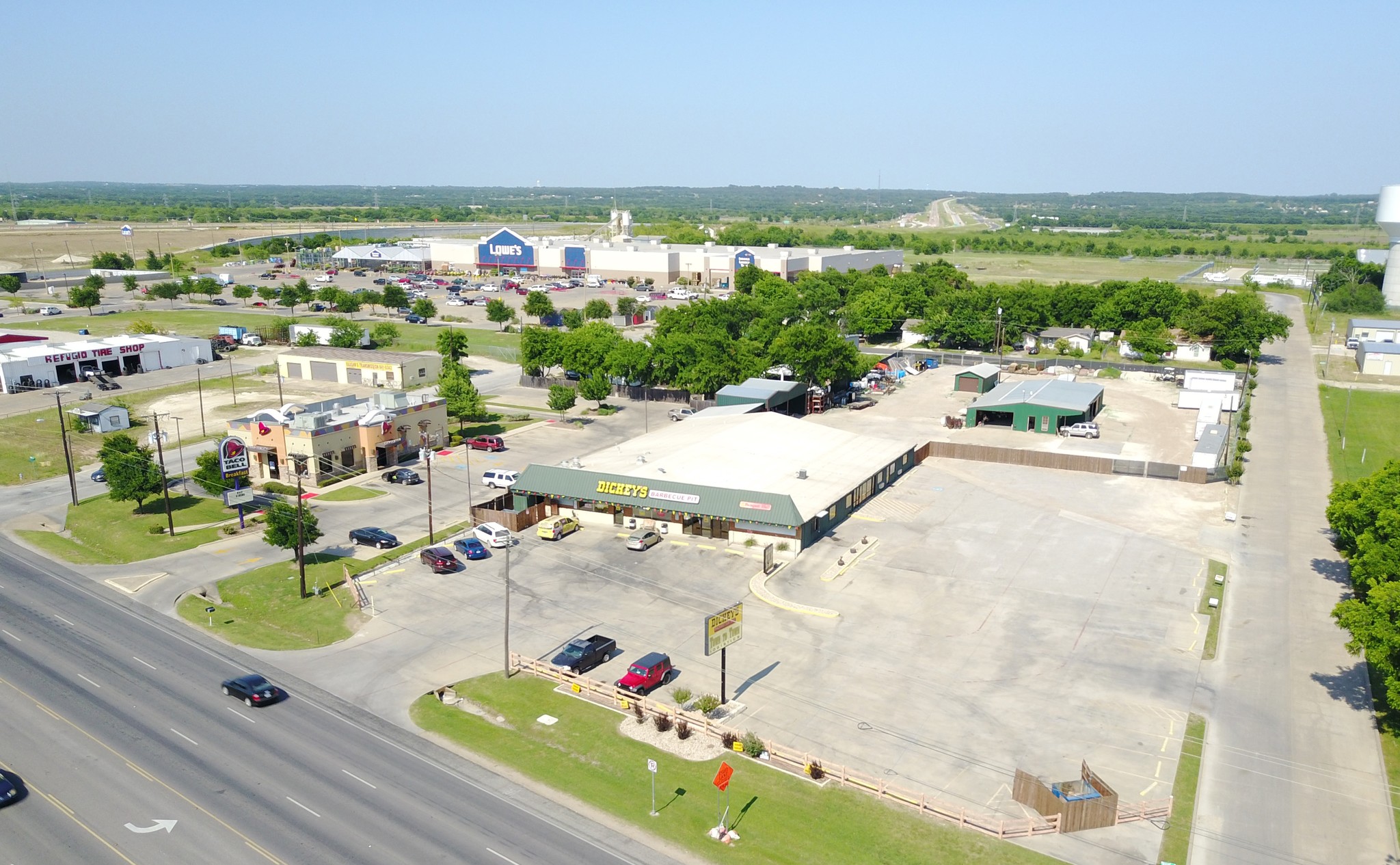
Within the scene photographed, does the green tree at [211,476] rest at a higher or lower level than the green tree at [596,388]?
lower

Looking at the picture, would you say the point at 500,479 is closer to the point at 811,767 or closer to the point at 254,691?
the point at 254,691

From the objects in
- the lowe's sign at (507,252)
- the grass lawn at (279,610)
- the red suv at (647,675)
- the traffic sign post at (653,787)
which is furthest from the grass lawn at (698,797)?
the lowe's sign at (507,252)

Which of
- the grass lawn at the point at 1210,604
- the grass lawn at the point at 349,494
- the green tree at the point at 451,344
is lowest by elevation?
the grass lawn at the point at 349,494

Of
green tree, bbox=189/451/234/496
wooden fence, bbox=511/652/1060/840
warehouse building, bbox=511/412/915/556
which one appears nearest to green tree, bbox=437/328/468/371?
green tree, bbox=189/451/234/496

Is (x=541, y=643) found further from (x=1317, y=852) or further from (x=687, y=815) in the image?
(x=1317, y=852)

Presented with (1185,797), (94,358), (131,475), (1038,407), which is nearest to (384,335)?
(94,358)

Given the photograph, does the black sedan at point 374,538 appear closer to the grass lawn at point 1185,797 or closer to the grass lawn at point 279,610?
the grass lawn at point 279,610
